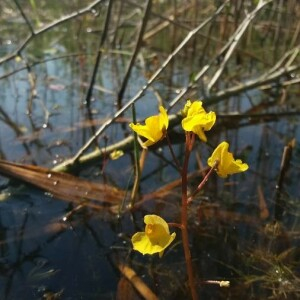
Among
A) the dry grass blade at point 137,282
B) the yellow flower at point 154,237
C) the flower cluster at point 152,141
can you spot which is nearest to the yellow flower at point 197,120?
the flower cluster at point 152,141

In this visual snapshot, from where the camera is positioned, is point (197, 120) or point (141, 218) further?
point (141, 218)

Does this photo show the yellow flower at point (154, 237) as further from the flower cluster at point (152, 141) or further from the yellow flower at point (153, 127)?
the yellow flower at point (153, 127)

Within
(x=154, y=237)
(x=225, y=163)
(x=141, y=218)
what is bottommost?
(x=141, y=218)

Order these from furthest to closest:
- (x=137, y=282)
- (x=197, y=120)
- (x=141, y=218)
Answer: (x=141, y=218)
(x=137, y=282)
(x=197, y=120)

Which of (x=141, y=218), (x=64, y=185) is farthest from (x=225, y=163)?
(x=64, y=185)

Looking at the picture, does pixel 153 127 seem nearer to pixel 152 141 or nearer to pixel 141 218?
pixel 152 141

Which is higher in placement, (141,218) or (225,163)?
(225,163)
